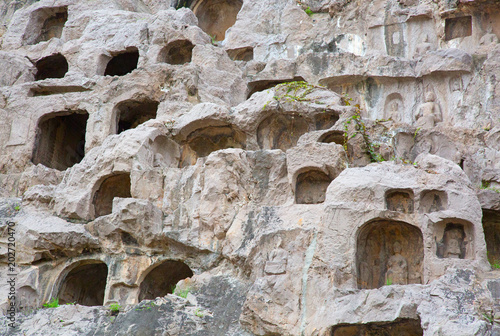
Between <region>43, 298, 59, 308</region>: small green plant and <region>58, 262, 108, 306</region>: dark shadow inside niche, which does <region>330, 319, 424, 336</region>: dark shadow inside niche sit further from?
<region>58, 262, 108, 306</region>: dark shadow inside niche

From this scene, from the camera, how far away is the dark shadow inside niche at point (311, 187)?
18.2m

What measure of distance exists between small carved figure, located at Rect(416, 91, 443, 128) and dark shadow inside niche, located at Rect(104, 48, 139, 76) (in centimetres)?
1250

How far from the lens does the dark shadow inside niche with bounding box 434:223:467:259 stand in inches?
588

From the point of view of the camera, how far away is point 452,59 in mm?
22781

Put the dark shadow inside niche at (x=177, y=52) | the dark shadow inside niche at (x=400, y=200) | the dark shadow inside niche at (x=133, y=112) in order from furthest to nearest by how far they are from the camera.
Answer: the dark shadow inside niche at (x=177, y=52)
the dark shadow inside niche at (x=133, y=112)
the dark shadow inside niche at (x=400, y=200)

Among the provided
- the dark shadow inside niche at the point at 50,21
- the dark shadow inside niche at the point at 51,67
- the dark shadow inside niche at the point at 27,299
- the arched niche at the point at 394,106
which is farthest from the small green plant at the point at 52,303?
the dark shadow inside niche at the point at 50,21

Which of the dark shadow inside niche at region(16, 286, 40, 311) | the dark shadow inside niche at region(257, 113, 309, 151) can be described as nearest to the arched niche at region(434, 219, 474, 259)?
the dark shadow inside niche at region(257, 113, 309, 151)

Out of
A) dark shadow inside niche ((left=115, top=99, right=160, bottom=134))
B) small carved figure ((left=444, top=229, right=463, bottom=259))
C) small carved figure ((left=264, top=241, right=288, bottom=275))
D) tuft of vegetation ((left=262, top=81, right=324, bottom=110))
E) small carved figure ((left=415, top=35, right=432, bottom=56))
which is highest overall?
small carved figure ((left=415, top=35, right=432, bottom=56))

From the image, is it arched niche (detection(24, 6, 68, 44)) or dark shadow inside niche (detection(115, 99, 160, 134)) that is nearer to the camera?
dark shadow inside niche (detection(115, 99, 160, 134))

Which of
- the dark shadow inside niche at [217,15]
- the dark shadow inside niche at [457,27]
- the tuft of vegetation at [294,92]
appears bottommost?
the tuft of vegetation at [294,92]

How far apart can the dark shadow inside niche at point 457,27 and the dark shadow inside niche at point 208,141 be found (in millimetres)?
8909

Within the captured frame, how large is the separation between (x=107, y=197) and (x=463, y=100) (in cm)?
1200

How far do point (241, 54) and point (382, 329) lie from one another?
16.0m

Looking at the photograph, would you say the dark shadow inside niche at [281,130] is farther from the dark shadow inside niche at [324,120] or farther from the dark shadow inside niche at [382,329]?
the dark shadow inside niche at [382,329]
